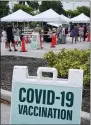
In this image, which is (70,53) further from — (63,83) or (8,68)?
(63,83)

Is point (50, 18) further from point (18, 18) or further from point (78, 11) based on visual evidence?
point (78, 11)

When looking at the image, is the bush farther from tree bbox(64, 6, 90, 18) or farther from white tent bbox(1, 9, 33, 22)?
tree bbox(64, 6, 90, 18)

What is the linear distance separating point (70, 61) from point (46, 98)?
4992 mm

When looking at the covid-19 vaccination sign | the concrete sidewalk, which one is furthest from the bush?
the covid-19 vaccination sign

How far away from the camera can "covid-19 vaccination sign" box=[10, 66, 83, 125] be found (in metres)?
3.57

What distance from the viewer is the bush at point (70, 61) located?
759 centimetres

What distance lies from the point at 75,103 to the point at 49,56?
590cm

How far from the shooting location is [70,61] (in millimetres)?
8547

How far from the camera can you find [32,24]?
46.6m

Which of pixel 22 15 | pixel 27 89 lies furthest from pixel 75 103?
pixel 22 15

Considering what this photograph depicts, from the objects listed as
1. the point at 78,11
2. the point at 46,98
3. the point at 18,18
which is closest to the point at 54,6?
the point at 78,11

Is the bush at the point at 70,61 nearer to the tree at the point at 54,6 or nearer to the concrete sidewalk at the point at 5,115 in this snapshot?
the concrete sidewalk at the point at 5,115

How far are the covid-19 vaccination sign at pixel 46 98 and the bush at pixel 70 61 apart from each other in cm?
355

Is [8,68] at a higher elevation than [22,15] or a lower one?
lower
